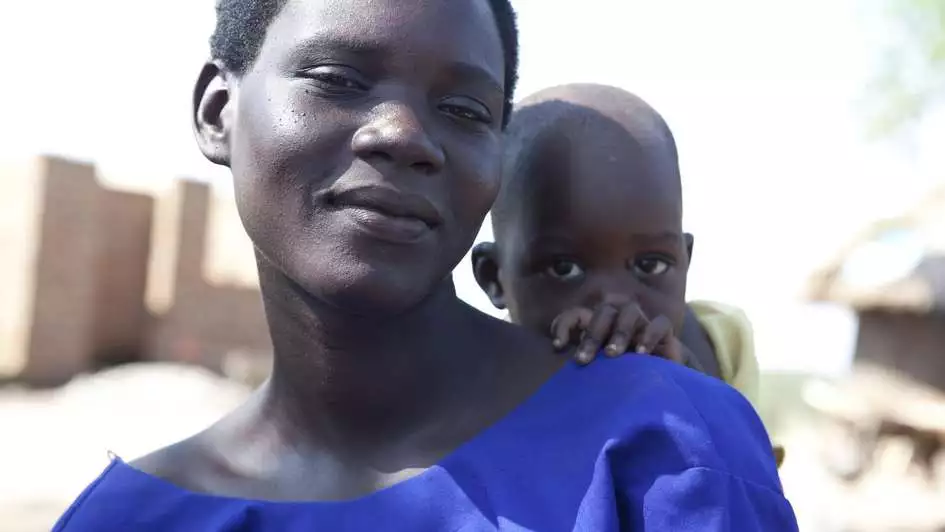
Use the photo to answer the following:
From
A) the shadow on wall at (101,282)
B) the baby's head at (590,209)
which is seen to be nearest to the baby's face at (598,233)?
the baby's head at (590,209)

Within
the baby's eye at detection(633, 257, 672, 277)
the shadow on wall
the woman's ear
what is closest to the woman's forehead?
the woman's ear

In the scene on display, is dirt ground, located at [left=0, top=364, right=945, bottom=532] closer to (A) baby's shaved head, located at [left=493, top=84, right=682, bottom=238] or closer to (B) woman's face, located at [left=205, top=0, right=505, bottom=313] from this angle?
(A) baby's shaved head, located at [left=493, top=84, right=682, bottom=238]

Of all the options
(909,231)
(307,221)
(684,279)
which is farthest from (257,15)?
(909,231)

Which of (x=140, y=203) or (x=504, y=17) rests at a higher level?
(x=504, y=17)

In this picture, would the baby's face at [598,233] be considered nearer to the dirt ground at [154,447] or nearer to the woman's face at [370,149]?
the woman's face at [370,149]

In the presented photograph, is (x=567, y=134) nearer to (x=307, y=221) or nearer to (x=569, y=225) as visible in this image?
(x=569, y=225)

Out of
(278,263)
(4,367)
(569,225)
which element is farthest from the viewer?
(4,367)

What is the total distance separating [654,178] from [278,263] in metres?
0.73

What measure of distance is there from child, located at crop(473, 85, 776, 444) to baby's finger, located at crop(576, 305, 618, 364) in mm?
212

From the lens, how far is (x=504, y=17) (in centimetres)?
141

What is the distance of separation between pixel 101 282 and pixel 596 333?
41.0 ft

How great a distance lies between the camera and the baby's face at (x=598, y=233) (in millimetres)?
1705

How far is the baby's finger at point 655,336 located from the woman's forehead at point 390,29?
0.43 metres

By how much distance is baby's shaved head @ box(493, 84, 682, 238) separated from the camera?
1.73 m
